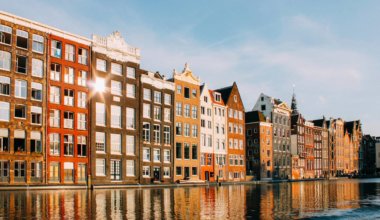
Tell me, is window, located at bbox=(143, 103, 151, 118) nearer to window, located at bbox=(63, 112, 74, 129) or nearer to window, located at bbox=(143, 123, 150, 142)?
window, located at bbox=(143, 123, 150, 142)

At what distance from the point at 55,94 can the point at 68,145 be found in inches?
310

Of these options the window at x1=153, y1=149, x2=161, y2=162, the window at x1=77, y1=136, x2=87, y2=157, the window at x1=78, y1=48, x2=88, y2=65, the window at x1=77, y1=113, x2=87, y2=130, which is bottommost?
the window at x1=153, y1=149, x2=161, y2=162

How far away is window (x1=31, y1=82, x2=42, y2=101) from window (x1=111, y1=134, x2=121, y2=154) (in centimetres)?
1474

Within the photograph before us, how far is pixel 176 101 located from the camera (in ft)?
301

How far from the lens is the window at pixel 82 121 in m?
70.9

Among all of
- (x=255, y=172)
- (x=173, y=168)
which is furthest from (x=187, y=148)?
(x=255, y=172)

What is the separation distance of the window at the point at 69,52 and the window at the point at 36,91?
6756 mm

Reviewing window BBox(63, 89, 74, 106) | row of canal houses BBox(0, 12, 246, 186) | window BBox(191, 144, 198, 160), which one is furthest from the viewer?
window BBox(191, 144, 198, 160)

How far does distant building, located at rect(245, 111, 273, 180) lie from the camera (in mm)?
121188

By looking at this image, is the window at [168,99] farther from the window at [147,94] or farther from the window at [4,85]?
the window at [4,85]

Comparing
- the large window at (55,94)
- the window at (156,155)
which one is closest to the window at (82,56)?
the large window at (55,94)

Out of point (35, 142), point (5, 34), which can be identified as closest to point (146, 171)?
point (35, 142)

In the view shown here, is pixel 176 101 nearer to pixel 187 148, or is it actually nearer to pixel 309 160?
pixel 187 148

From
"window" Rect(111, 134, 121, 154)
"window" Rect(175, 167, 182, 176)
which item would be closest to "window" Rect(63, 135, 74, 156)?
"window" Rect(111, 134, 121, 154)
